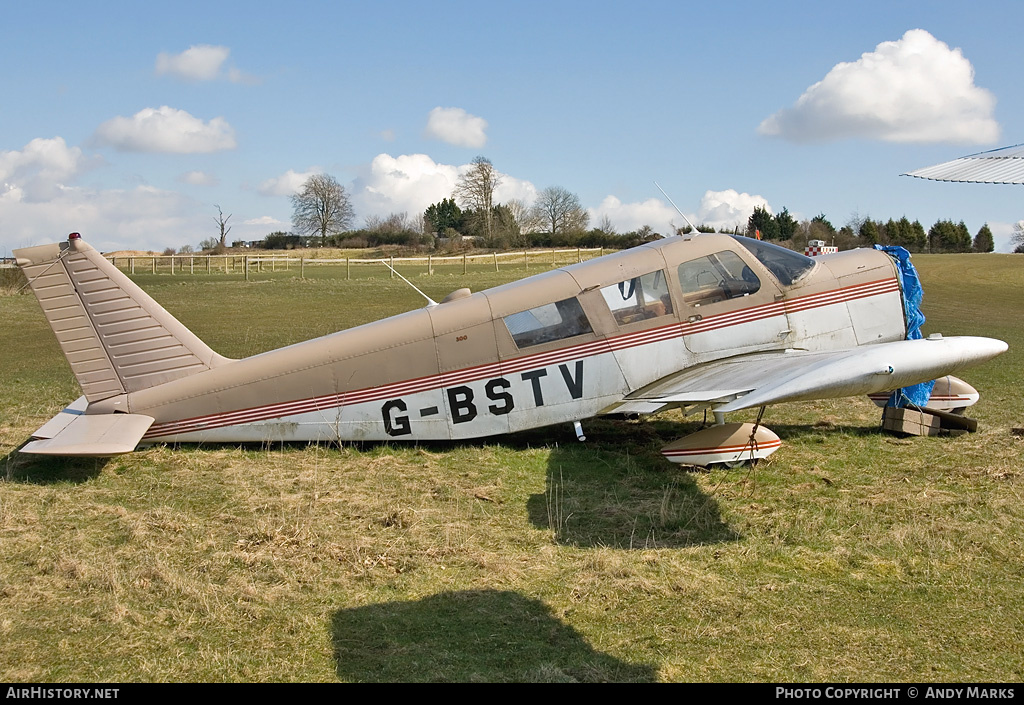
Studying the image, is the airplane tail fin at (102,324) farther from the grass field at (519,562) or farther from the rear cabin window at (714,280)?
the rear cabin window at (714,280)

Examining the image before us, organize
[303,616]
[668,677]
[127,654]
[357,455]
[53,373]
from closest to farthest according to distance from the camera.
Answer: [668,677] → [127,654] → [303,616] → [357,455] → [53,373]

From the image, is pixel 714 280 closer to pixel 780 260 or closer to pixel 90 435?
pixel 780 260

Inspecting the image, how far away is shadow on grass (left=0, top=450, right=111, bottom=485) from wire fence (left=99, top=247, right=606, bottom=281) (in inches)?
1590

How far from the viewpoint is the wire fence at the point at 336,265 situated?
5203 centimetres

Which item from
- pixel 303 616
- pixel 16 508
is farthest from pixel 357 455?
pixel 303 616

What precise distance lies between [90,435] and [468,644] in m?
4.93

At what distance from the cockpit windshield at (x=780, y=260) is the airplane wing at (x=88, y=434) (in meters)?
6.73

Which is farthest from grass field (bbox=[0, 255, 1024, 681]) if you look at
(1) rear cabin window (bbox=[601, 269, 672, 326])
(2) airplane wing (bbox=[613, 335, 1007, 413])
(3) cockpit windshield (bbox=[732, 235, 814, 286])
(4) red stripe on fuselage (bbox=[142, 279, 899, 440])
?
(3) cockpit windshield (bbox=[732, 235, 814, 286])

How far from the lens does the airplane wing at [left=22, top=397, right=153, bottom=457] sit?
745 cm

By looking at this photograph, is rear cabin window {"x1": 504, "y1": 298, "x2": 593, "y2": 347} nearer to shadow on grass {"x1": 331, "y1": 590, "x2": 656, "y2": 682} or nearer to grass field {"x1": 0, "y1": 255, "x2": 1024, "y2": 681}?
grass field {"x1": 0, "y1": 255, "x2": 1024, "y2": 681}

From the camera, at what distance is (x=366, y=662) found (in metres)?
4.59

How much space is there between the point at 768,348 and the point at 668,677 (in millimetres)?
5422

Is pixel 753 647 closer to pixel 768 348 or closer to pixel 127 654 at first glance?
pixel 127 654

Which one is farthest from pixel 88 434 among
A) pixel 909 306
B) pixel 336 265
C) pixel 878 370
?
pixel 336 265
